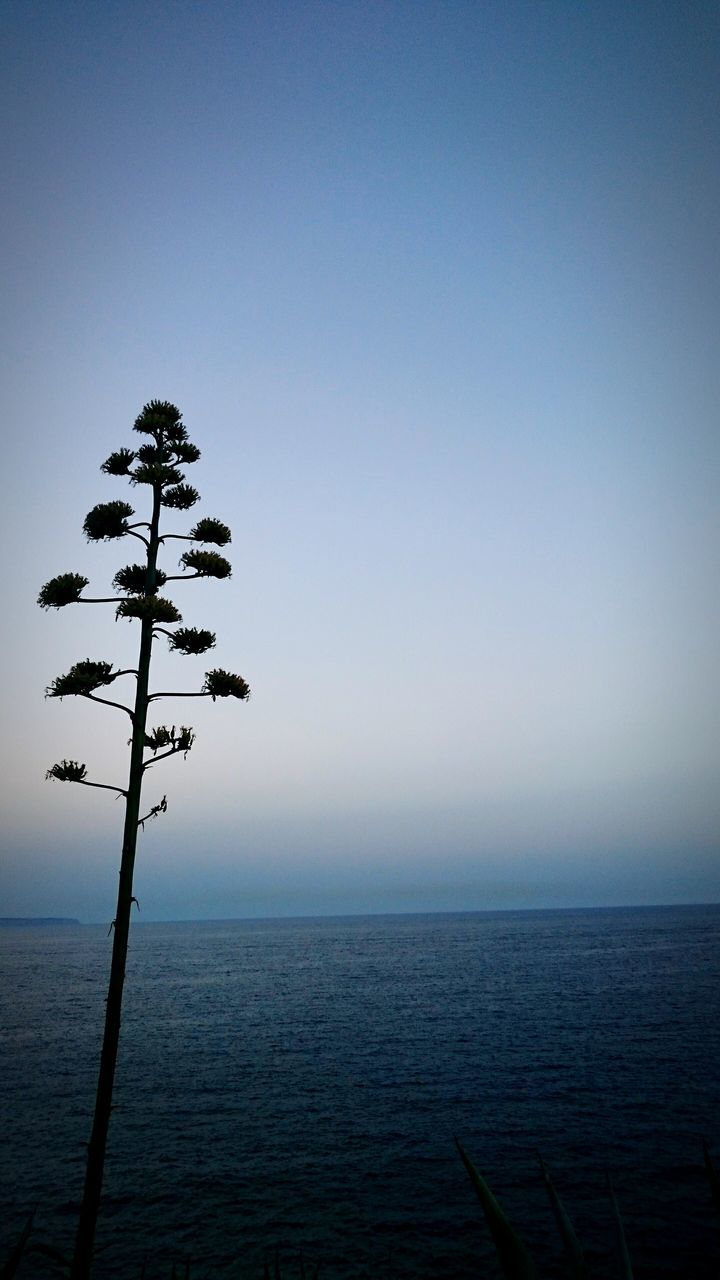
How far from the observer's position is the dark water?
20.5 m

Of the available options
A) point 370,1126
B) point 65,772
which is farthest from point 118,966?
point 370,1126

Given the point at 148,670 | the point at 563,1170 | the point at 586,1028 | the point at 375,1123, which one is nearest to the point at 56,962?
the point at 586,1028

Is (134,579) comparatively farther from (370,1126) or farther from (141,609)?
(370,1126)

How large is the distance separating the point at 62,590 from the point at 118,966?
5011 millimetres

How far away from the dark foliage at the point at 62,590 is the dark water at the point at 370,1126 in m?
18.3

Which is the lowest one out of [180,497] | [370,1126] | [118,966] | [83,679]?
[370,1126]

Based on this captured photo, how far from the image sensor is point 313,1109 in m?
32.7

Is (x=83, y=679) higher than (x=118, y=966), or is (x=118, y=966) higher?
(x=83, y=679)

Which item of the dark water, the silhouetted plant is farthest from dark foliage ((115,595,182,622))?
the dark water

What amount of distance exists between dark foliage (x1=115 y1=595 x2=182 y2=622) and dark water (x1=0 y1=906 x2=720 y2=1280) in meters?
18.0

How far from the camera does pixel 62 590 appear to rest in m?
10.1

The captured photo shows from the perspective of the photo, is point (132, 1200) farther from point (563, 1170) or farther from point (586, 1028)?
point (586, 1028)

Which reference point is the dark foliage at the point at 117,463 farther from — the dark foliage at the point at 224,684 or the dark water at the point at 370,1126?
the dark water at the point at 370,1126

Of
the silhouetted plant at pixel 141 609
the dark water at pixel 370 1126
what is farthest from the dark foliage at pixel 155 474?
the dark water at pixel 370 1126
